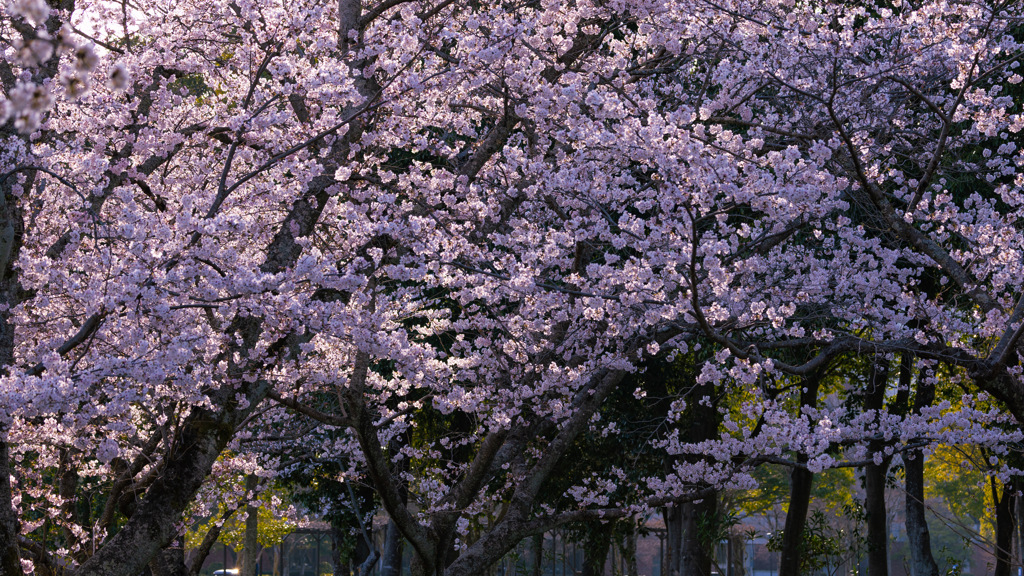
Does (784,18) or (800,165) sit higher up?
(784,18)

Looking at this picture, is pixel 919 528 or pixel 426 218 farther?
pixel 919 528

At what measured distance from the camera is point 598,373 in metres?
10.1

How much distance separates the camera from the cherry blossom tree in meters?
5.99

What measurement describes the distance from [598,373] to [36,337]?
5814 mm

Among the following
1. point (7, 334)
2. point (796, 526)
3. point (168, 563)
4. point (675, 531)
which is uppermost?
point (7, 334)

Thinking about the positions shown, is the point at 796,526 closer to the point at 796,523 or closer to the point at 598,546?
the point at 796,523

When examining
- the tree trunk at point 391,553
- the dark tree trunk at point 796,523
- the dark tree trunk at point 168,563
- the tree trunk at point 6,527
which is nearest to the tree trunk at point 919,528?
the dark tree trunk at point 796,523

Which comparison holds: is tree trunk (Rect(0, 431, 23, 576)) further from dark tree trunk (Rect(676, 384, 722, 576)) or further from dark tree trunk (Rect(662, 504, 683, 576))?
dark tree trunk (Rect(662, 504, 683, 576))

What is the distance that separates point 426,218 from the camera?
7332 millimetres

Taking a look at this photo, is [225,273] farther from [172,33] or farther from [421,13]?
[421,13]

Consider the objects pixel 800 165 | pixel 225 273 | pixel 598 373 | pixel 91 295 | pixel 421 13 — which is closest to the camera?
pixel 91 295

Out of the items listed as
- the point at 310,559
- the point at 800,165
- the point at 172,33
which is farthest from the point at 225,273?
the point at 310,559

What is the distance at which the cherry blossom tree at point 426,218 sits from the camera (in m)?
5.99

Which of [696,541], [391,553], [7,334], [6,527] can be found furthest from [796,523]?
[7,334]
